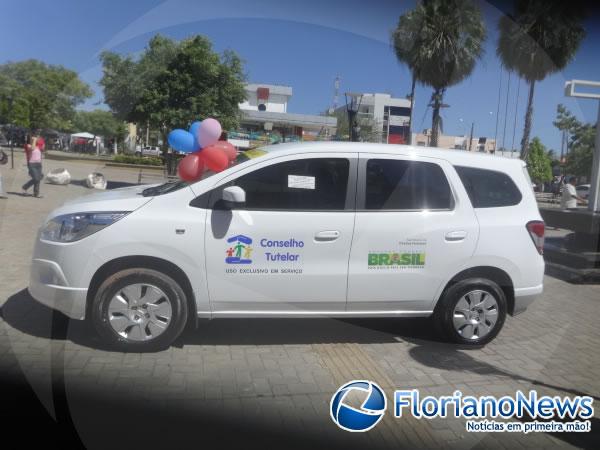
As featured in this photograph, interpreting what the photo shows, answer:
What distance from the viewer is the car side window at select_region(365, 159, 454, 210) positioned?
506cm

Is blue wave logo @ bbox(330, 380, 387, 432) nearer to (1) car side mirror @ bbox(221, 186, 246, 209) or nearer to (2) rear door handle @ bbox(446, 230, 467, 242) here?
(2) rear door handle @ bbox(446, 230, 467, 242)

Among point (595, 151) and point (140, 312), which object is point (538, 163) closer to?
point (595, 151)

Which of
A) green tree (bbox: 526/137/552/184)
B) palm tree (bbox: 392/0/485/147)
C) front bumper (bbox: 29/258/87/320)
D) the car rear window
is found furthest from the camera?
green tree (bbox: 526/137/552/184)

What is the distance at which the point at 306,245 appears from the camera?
15.9 ft

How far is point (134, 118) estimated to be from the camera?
18.4m

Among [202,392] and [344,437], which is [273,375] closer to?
[202,392]

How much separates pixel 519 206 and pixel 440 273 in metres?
1.11

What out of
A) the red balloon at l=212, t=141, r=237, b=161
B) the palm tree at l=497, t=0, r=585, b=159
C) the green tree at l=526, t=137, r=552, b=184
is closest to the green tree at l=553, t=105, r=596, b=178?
the green tree at l=526, t=137, r=552, b=184

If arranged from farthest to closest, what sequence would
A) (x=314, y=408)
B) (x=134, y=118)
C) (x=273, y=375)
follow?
(x=134, y=118)
(x=273, y=375)
(x=314, y=408)

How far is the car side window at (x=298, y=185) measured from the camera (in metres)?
4.87

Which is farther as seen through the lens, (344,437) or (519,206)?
(519,206)

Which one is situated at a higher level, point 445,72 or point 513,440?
point 445,72

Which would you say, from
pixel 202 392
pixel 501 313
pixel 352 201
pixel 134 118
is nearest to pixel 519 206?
pixel 501 313

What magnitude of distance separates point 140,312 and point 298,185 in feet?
5.72
